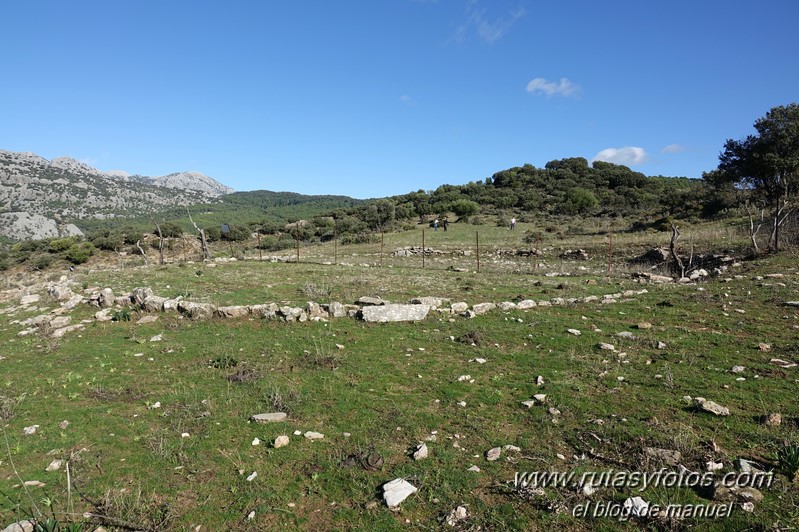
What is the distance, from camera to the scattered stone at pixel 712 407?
18.8 ft

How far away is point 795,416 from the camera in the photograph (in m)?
5.57

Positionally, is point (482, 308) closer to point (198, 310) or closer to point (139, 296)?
point (198, 310)

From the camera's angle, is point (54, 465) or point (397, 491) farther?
point (54, 465)

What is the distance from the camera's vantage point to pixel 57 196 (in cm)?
11344

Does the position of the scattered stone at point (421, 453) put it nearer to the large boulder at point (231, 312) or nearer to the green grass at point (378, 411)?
the green grass at point (378, 411)

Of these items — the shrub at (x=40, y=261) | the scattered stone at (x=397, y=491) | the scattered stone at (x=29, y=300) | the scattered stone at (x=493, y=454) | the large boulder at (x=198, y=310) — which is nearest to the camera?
the scattered stone at (x=397, y=491)

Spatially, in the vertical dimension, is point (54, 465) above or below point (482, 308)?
below

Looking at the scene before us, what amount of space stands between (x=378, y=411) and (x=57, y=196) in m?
145

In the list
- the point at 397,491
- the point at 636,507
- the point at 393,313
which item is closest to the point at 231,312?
the point at 393,313

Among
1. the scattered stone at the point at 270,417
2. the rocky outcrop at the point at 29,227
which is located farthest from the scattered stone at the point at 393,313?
the rocky outcrop at the point at 29,227

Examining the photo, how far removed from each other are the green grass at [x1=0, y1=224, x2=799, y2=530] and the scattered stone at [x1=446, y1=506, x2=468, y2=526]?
9cm

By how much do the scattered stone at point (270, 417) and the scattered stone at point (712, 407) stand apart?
6165mm

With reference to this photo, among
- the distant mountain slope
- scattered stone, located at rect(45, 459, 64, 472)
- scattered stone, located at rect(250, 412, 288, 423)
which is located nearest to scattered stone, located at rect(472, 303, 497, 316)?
scattered stone, located at rect(250, 412, 288, 423)

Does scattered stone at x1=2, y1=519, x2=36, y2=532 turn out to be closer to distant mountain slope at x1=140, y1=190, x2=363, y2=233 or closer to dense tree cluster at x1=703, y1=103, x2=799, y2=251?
dense tree cluster at x1=703, y1=103, x2=799, y2=251
